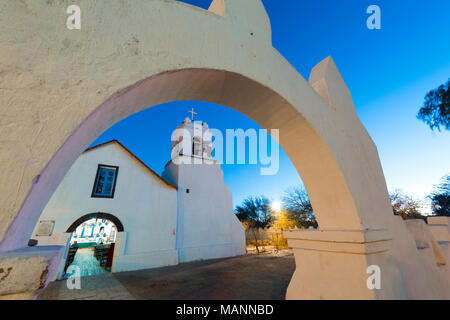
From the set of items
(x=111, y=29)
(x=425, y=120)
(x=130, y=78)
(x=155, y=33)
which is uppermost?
(x=425, y=120)

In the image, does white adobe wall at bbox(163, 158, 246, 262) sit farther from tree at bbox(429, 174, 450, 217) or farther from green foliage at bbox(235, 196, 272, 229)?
tree at bbox(429, 174, 450, 217)

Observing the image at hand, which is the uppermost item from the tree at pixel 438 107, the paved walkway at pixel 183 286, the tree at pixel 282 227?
the tree at pixel 438 107

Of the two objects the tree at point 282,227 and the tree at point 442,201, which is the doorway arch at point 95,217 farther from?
the tree at point 442,201

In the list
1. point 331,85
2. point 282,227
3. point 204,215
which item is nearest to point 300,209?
point 282,227

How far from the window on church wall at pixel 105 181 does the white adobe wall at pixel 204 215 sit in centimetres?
344

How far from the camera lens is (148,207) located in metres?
9.08

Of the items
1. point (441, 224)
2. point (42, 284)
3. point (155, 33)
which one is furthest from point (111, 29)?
point (441, 224)

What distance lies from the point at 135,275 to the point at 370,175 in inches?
323

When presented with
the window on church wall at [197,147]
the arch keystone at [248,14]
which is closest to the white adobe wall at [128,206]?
the window on church wall at [197,147]

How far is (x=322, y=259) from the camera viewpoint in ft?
6.39

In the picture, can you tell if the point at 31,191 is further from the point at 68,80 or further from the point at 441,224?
the point at 441,224

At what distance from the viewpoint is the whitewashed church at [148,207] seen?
24.3 feet

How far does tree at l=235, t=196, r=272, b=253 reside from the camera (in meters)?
18.6

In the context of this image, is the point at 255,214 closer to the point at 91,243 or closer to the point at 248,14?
the point at 91,243
